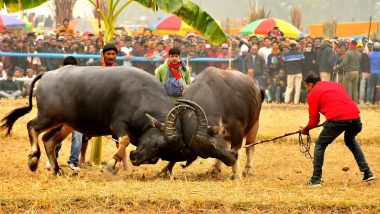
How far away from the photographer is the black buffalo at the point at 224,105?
1209 centimetres

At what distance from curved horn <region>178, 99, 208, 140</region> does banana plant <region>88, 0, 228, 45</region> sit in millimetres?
3120

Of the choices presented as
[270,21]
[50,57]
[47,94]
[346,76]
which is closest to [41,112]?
[47,94]

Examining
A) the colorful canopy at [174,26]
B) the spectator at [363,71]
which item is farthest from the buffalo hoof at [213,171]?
the colorful canopy at [174,26]

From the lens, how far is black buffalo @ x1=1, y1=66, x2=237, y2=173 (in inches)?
461

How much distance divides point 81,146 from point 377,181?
4545 mm

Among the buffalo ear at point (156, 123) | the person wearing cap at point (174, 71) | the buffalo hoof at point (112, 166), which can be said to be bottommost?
the buffalo hoof at point (112, 166)

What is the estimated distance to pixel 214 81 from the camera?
1261cm

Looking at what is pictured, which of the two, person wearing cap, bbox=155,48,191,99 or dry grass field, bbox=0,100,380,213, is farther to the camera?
person wearing cap, bbox=155,48,191,99

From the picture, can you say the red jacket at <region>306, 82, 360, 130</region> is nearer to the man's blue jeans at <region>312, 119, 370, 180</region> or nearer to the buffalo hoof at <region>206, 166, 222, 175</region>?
the man's blue jeans at <region>312, 119, 370, 180</region>

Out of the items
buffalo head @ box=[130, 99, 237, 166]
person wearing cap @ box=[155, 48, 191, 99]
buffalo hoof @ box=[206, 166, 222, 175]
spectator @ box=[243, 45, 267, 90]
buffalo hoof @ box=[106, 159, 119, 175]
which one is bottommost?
spectator @ box=[243, 45, 267, 90]

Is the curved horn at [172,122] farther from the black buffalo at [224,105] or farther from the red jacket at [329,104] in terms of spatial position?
the red jacket at [329,104]

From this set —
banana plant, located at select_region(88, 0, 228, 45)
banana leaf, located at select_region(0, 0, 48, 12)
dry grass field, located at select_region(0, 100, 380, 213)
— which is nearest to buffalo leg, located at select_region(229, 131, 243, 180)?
dry grass field, located at select_region(0, 100, 380, 213)

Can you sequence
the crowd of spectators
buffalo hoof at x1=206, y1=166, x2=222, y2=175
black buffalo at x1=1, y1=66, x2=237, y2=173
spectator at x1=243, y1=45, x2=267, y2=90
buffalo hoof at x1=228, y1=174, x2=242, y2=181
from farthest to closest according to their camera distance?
1. spectator at x1=243, y1=45, x2=267, y2=90
2. the crowd of spectators
3. buffalo hoof at x1=206, y1=166, x2=222, y2=175
4. buffalo hoof at x1=228, y1=174, x2=242, y2=181
5. black buffalo at x1=1, y1=66, x2=237, y2=173

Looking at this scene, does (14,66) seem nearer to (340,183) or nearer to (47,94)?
(47,94)
